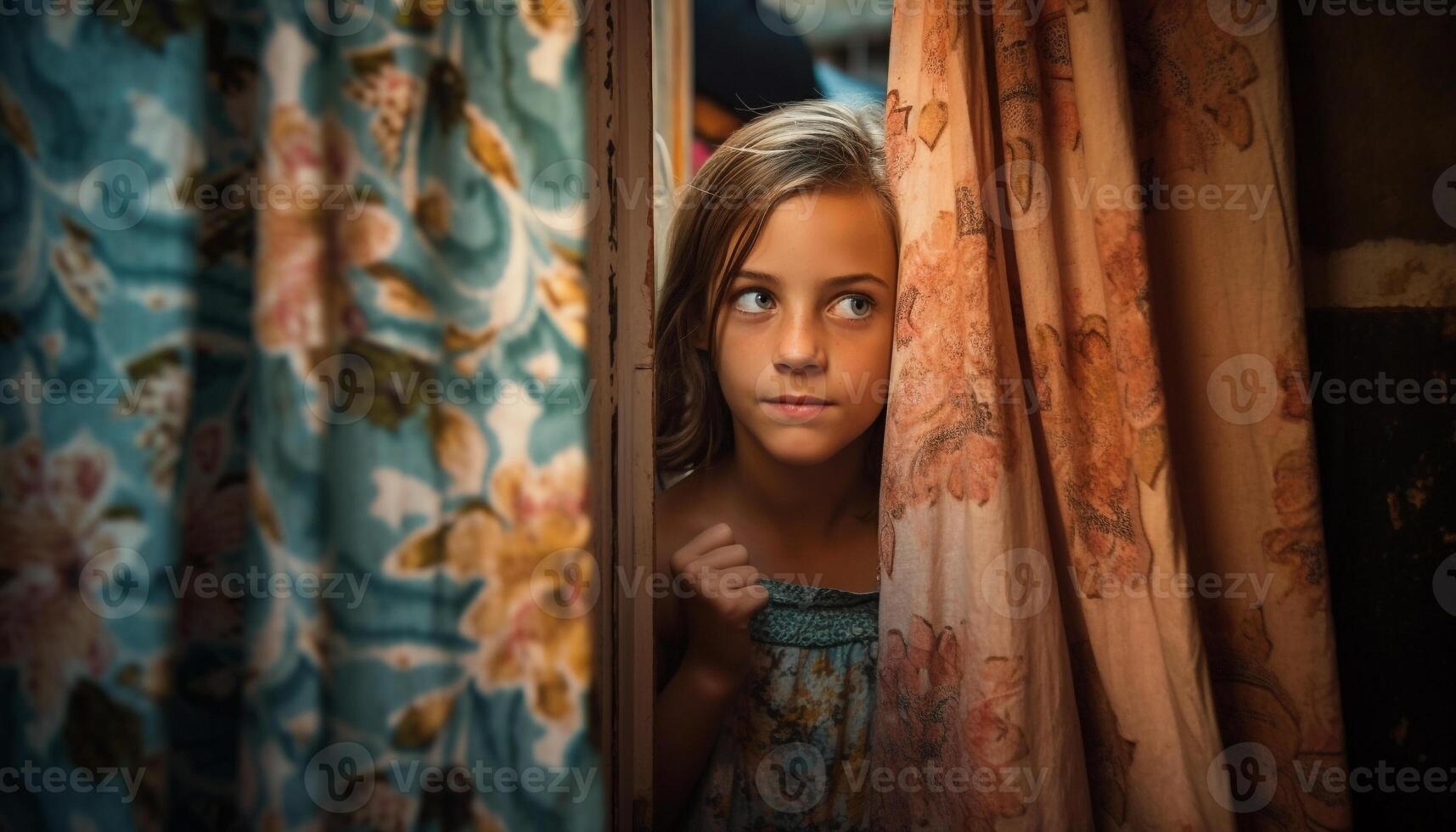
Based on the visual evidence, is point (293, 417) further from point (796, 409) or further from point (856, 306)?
point (856, 306)

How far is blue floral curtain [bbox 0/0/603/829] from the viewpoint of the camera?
23.7 inches

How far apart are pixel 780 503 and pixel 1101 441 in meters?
0.51

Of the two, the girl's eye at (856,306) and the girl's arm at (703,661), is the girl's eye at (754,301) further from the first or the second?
the girl's arm at (703,661)

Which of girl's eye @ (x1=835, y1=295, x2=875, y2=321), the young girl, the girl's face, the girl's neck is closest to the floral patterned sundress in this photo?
the young girl

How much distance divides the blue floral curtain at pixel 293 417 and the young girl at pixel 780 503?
1.36 feet

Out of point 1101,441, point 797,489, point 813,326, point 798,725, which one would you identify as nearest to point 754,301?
point 813,326

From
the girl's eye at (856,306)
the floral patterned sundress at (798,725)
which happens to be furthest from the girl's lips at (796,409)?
the floral patterned sundress at (798,725)

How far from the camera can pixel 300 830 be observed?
634mm

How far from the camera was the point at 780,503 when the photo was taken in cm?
123

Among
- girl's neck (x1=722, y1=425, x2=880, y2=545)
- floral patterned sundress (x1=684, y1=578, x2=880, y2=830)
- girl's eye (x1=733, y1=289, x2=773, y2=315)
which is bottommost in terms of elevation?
floral patterned sundress (x1=684, y1=578, x2=880, y2=830)

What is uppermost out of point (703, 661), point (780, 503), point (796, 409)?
point (796, 409)

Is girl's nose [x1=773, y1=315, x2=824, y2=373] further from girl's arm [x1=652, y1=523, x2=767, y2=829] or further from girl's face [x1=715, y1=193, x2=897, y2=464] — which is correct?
girl's arm [x1=652, y1=523, x2=767, y2=829]

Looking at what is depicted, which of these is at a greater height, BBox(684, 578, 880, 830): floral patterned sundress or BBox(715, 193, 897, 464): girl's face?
BBox(715, 193, 897, 464): girl's face

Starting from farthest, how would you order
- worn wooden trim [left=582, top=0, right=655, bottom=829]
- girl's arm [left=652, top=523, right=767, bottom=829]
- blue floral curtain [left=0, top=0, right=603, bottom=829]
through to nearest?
girl's arm [left=652, top=523, right=767, bottom=829] → worn wooden trim [left=582, top=0, right=655, bottom=829] → blue floral curtain [left=0, top=0, right=603, bottom=829]
